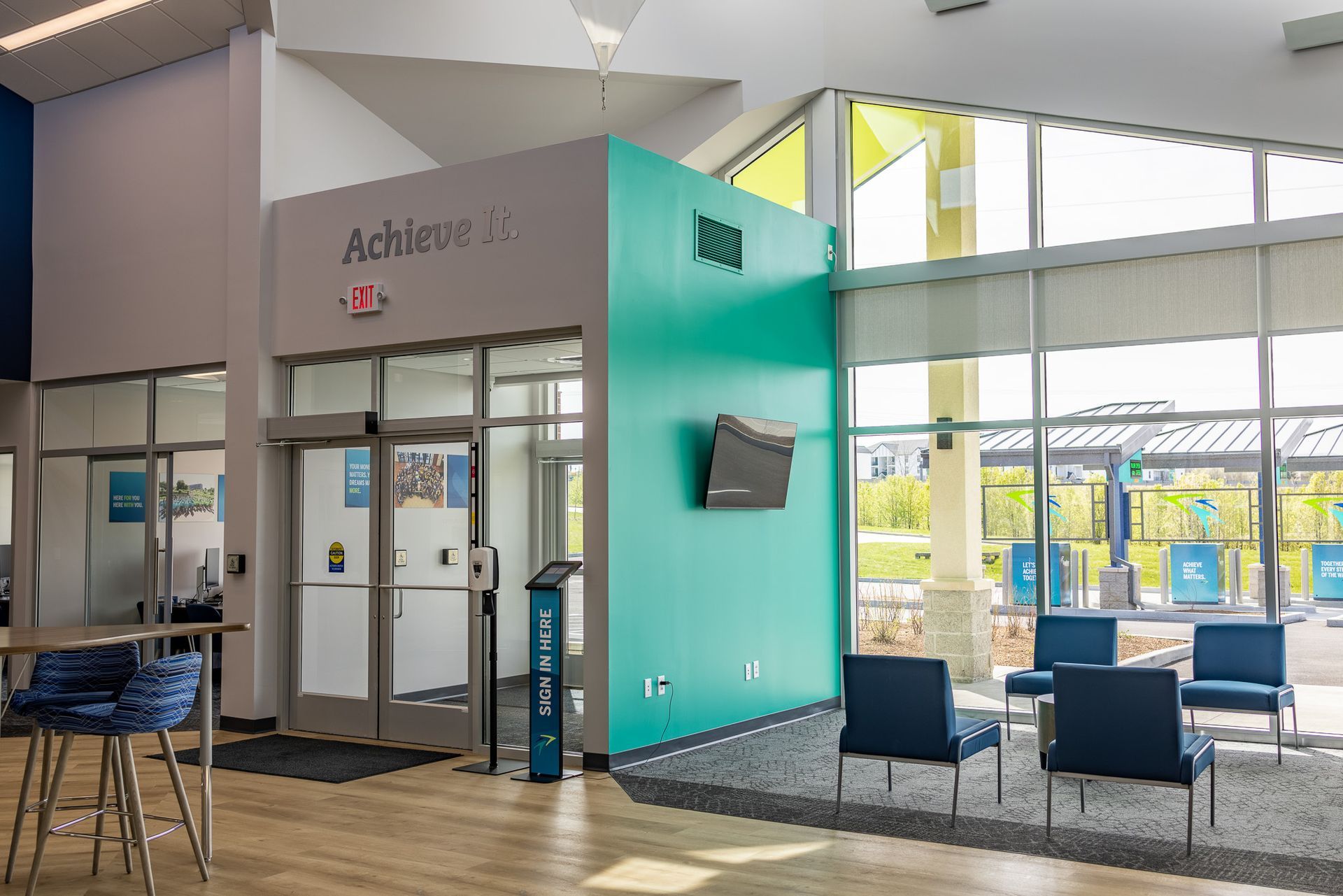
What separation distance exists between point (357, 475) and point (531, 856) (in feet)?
12.3

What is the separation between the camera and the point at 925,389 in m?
9.07

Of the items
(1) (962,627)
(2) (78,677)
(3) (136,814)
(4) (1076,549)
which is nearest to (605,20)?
(2) (78,677)

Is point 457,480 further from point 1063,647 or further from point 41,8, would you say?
point 41,8

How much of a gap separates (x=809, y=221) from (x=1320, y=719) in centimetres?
513

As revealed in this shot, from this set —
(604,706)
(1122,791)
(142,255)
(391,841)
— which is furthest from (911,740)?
(142,255)

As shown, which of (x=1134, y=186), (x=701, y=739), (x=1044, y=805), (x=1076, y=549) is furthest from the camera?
(x=1076, y=549)

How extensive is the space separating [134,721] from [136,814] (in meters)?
0.39

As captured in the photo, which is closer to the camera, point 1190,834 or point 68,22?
point 1190,834

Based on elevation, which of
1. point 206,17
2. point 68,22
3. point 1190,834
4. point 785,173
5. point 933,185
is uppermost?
point 68,22

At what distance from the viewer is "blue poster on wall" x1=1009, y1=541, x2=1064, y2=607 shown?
8.57m

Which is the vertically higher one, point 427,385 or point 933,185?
point 933,185

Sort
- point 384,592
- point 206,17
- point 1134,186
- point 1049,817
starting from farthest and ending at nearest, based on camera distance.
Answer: point 206,17 → point 1134,186 → point 384,592 → point 1049,817

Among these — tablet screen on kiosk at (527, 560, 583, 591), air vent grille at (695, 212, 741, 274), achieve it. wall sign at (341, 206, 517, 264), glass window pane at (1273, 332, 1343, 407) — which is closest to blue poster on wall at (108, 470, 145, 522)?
achieve it. wall sign at (341, 206, 517, 264)

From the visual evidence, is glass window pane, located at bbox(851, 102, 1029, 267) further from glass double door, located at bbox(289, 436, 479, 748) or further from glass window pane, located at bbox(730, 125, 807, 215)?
glass double door, located at bbox(289, 436, 479, 748)
